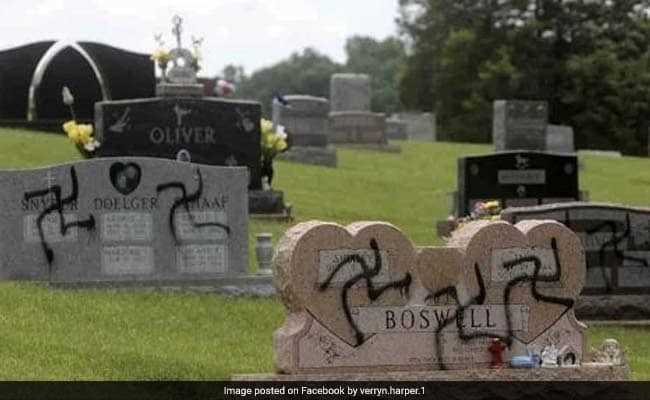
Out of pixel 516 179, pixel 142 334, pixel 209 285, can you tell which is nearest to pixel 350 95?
pixel 516 179

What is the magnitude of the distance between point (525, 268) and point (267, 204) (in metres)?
11.0

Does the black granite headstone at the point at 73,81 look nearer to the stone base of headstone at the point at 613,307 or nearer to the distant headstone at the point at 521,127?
the distant headstone at the point at 521,127

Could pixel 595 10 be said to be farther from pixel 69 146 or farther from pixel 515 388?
pixel 515 388

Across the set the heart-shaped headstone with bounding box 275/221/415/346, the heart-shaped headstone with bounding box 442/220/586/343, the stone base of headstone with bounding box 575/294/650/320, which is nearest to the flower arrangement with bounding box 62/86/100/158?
the stone base of headstone with bounding box 575/294/650/320

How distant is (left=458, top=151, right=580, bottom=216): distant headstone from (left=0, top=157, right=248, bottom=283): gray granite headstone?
19.2ft

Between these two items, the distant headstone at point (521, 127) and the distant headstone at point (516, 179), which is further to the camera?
the distant headstone at point (521, 127)

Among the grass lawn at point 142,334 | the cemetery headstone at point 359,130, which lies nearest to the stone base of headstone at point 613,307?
the grass lawn at point 142,334

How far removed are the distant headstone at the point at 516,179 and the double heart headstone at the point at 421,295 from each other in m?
9.50

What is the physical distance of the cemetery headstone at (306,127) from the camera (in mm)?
29734

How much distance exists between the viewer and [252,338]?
477 inches

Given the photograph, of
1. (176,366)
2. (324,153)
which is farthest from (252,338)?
(324,153)

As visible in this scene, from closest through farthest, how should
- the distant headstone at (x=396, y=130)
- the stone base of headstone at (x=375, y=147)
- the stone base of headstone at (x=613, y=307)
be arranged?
the stone base of headstone at (x=613, y=307)
the stone base of headstone at (x=375, y=147)
the distant headstone at (x=396, y=130)

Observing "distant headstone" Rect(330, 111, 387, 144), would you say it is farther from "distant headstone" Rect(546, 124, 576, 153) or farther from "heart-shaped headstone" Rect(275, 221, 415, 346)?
"heart-shaped headstone" Rect(275, 221, 415, 346)

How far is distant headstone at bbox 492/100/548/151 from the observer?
108 ft
